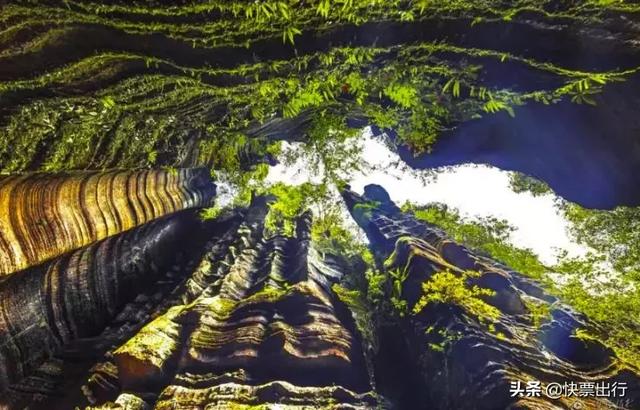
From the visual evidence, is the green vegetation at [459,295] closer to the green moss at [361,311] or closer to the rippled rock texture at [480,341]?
the rippled rock texture at [480,341]

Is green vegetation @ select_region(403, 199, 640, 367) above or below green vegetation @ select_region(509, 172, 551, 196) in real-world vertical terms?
below

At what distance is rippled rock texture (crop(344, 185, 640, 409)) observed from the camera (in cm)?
581

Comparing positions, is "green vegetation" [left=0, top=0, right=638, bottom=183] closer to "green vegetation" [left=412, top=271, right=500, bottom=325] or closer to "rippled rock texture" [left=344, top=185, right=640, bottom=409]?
"green vegetation" [left=412, top=271, right=500, bottom=325]

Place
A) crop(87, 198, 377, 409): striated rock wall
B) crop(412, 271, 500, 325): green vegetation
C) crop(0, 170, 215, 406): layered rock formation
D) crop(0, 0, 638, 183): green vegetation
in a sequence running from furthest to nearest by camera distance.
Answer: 1. crop(412, 271, 500, 325): green vegetation
2. crop(0, 170, 215, 406): layered rock formation
3. crop(87, 198, 377, 409): striated rock wall
4. crop(0, 0, 638, 183): green vegetation

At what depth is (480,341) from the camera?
257 inches

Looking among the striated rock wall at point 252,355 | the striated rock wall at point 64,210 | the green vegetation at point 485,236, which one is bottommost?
the striated rock wall at point 252,355

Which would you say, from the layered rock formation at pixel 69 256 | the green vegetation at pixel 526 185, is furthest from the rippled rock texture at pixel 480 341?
the layered rock formation at pixel 69 256

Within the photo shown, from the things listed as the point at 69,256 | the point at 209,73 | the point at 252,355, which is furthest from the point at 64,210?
the point at 252,355

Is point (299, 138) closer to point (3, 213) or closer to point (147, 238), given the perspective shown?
point (147, 238)

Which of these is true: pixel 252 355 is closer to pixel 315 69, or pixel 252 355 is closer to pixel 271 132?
pixel 315 69

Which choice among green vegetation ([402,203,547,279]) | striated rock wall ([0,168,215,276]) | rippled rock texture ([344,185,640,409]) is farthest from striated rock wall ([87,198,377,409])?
green vegetation ([402,203,547,279])

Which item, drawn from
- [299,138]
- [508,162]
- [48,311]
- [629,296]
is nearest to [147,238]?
[48,311]

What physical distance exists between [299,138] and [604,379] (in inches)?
406

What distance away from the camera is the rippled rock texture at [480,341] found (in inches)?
229
